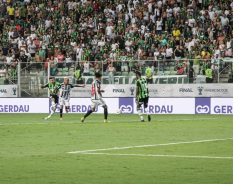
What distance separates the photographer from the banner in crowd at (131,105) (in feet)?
142

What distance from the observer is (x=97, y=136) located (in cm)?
2502

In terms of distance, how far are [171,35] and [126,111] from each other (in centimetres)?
559

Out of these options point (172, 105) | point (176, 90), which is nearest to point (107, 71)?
point (176, 90)

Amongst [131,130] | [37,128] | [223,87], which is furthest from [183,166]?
[223,87]

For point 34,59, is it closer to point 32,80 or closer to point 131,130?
point 32,80

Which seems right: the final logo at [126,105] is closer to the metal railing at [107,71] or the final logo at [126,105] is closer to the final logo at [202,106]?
the metal railing at [107,71]

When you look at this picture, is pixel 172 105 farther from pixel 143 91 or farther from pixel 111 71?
pixel 143 91

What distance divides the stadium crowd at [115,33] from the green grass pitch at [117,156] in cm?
1670

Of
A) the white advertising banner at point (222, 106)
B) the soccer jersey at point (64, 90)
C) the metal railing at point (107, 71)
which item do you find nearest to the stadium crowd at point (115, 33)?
the metal railing at point (107, 71)

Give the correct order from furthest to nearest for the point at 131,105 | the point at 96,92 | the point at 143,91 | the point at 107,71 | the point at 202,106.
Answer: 1. the point at 131,105
2. the point at 107,71
3. the point at 202,106
4. the point at 143,91
5. the point at 96,92

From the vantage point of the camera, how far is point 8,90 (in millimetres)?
47750

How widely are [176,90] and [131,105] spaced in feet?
10.0

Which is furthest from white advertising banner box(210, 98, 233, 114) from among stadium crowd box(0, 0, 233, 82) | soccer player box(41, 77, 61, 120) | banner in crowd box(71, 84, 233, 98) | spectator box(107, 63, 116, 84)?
Result: soccer player box(41, 77, 61, 120)

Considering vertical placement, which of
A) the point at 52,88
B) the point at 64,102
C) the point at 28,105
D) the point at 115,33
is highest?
the point at 115,33
